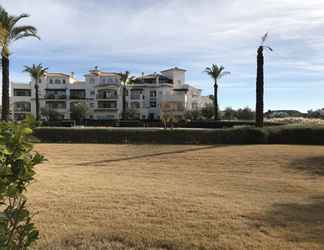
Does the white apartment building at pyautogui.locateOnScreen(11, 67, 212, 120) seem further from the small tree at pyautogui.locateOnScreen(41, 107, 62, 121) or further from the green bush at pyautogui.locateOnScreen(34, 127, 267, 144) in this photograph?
the green bush at pyautogui.locateOnScreen(34, 127, 267, 144)

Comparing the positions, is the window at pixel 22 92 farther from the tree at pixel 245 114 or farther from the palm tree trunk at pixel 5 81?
the palm tree trunk at pixel 5 81

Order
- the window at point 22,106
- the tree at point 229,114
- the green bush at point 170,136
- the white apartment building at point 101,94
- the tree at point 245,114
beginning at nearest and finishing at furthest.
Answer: the green bush at point 170,136, the tree at point 245,114, the tree at point 229,114, the white apartment building at point 101,94, the window at point 22,106

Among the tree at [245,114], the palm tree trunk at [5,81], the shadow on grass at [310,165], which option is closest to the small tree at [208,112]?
the tree at [245,114]

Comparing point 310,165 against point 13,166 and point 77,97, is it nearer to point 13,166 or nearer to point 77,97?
point 13,166

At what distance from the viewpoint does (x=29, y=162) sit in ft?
10.4

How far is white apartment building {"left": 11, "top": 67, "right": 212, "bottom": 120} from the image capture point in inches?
3994

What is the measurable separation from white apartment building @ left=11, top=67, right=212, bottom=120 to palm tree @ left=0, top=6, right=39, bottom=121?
64743 millimetres

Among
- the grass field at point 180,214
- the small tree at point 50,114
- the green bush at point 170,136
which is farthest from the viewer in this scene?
the small tree at point 50,114

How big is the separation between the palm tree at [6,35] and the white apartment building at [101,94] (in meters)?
64.7

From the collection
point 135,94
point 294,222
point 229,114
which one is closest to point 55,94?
point 135,94

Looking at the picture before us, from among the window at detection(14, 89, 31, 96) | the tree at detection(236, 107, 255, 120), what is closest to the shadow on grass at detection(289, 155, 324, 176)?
the tree at detection(236, 107, 255, 120)

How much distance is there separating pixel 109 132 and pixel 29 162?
27.1 metres

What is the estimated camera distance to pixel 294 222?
7.50 m

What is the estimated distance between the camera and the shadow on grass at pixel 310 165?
57.6ft
